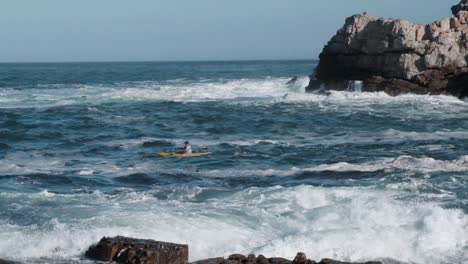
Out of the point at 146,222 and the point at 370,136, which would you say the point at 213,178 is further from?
the point at 370,136

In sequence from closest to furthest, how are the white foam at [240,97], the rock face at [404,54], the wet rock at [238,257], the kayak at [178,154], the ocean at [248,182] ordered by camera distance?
1. the wet rock at [238,257]
2. the ocean at [248,182]
3. the kayak at [178,154]
4. the white foam at [240,97]
5. the rock face at [404,54]

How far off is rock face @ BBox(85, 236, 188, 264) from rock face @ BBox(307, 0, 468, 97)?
105ft

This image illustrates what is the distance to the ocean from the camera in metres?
14.9

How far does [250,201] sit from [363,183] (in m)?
3.40

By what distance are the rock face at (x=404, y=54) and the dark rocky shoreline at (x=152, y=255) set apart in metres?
31.8

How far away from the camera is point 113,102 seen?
5053 cm

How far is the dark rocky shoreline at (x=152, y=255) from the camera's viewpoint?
12859 mm

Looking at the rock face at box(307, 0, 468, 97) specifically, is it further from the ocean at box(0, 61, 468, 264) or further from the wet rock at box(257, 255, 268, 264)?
the wet rock at box(257, 255, 268, 264)

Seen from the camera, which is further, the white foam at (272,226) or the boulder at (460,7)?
the boulder at (460,7)

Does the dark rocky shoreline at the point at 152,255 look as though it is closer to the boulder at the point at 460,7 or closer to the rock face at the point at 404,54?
the rock face at the point at 404,54

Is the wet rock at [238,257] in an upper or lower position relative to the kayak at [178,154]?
upper

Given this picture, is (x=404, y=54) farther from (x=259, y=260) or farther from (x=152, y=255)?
(x=152, y=255)

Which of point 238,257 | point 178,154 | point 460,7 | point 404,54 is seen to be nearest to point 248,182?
point 178,154

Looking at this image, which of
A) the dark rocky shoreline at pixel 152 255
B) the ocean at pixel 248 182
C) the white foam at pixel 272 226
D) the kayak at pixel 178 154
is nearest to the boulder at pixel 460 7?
the ocean at pixel 248 182
